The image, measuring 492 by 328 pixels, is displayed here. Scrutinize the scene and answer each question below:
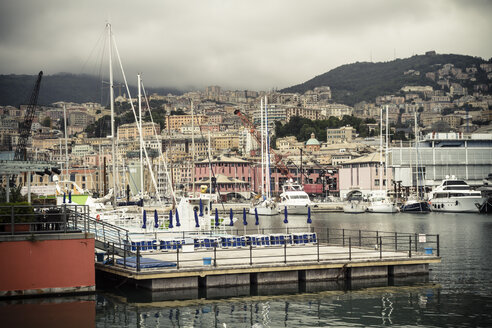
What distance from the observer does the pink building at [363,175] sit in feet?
Result: 538

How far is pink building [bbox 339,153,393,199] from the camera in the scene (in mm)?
164125

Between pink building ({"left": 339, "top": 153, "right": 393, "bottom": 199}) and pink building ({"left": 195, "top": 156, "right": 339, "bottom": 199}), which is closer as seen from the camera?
pink building ({"left": 339, "top": 153, "right": 393, "bottom": 199})

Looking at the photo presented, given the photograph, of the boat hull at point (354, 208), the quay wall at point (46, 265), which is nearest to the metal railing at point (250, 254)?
the quay wall at point (46, 265)

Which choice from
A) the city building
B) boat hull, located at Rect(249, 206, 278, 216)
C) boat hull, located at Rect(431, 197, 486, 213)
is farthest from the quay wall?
the city building

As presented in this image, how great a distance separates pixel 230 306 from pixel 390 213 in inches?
3619

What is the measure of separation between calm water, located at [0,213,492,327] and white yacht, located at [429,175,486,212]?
83.3 meters

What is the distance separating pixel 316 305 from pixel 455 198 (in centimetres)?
9212

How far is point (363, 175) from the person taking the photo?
557 ft

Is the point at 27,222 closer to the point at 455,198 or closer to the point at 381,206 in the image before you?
the point at 381,206

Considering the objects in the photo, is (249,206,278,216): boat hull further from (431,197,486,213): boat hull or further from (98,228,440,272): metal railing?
(98,228,440,272): metal railing

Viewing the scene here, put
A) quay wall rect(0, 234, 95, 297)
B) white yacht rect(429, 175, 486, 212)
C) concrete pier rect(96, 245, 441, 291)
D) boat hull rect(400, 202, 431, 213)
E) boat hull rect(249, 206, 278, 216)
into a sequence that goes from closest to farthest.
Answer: quay wall rect(0, 234, 95, 297) → concrete pier rect(96, 245, 441, 291) → boat hull rect(249, 206, 278, 216) → white yacht rect(429, 175, 486, 212) → boat hull rect(400, 202, 431, 213)

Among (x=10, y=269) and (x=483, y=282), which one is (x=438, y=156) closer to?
(x=483, y=282)

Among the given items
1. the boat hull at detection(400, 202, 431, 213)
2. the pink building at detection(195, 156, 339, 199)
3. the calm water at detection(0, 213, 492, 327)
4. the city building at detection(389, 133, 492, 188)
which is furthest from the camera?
the pink building at detection(195, 156, 339, 199)

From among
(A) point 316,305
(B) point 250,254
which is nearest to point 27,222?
(B) point 250,254
